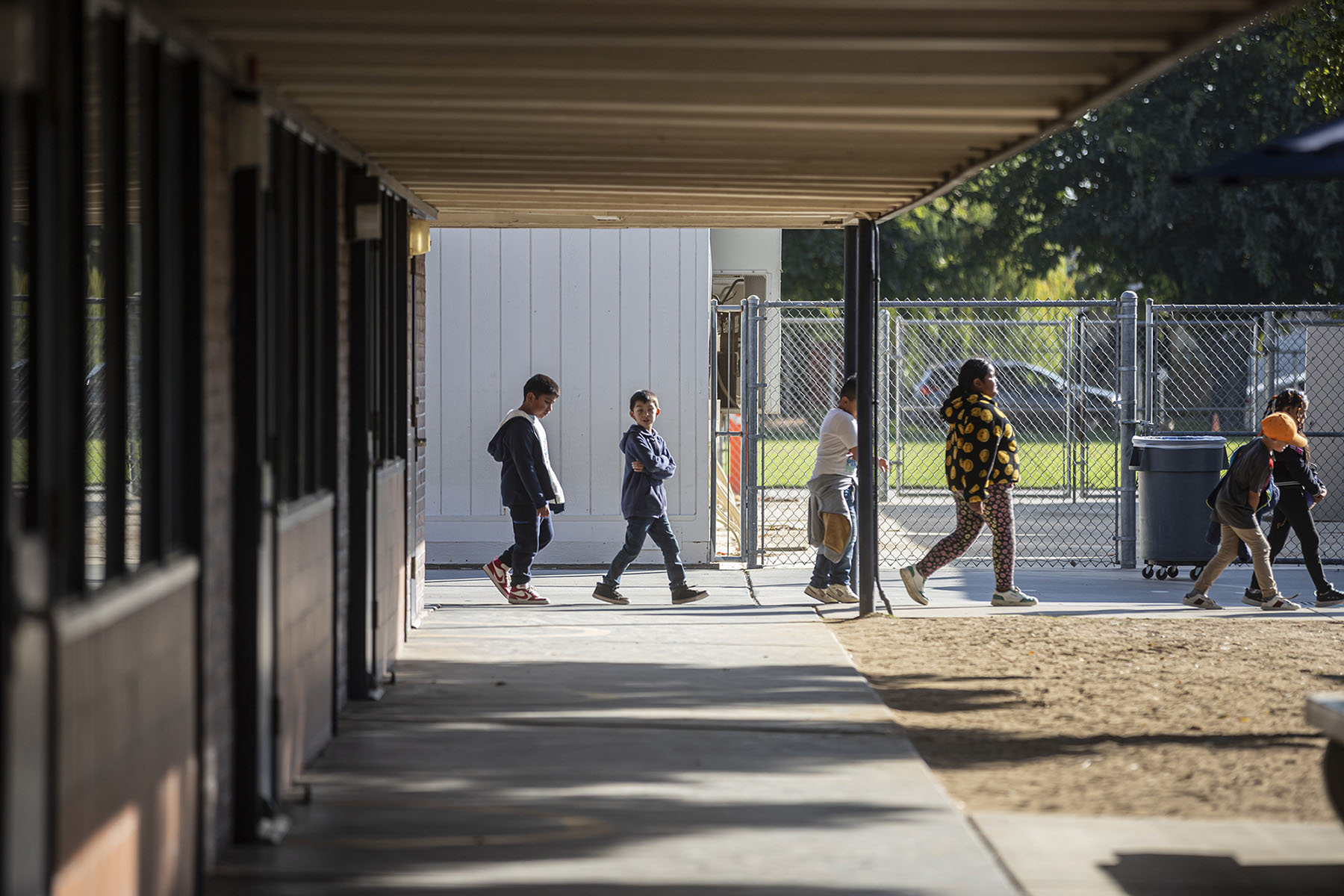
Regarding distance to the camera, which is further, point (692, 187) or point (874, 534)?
point (874, 534)

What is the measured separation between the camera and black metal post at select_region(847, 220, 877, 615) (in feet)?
35.5

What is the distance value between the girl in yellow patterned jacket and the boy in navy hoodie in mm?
2682

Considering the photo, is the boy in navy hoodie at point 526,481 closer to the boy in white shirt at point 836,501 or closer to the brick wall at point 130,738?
the boy in white shirt at point 836,501

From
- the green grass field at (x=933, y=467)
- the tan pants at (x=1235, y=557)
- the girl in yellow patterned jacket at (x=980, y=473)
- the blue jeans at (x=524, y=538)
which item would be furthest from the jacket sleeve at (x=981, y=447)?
the green grass field at (x=933, y=467)

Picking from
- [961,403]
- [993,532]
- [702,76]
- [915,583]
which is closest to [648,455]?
[915,583]

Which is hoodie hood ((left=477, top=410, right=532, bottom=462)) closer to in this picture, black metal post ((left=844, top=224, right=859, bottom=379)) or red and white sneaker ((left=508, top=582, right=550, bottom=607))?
red and white sneaker ((left=508, top=582, right=550, bottom=607))

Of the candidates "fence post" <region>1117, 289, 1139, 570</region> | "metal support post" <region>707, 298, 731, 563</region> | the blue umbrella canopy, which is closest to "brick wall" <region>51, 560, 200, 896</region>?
the blue umbrella canopy

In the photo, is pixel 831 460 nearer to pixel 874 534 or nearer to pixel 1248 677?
pixel 874 534

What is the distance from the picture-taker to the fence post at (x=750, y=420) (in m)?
12.9

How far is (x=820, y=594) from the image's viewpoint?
11.5 meters

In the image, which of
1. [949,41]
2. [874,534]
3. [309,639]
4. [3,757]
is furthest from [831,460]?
[3,757]

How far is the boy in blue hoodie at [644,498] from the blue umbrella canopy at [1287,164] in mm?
6236

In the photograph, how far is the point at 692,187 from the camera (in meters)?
9.15

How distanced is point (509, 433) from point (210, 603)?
5.92 metres
